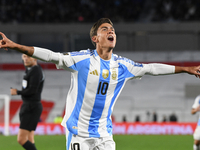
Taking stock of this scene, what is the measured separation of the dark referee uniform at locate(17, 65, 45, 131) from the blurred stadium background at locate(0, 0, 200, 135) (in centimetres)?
1344

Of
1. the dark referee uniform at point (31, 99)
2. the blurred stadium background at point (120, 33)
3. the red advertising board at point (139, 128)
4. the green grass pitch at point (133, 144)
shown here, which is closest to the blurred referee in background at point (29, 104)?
the dark referee uniform at point (31, 99)

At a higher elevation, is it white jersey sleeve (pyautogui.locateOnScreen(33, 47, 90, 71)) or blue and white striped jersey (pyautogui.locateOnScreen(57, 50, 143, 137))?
white jersey sleeve (pyautogui.locateOnScreen(33, 47, 90, 71))

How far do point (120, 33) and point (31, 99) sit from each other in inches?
608

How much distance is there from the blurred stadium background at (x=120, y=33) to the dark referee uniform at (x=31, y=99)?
13443 millimetres

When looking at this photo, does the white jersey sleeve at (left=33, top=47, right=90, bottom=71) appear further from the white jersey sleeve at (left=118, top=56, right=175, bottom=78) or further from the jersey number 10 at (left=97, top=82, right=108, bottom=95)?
the white jersey sleeve at (left=118, top=56, right=175, bottom=78)

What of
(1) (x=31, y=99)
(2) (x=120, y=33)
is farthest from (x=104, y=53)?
(2) (x=120, y=33)

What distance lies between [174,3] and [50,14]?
792cm

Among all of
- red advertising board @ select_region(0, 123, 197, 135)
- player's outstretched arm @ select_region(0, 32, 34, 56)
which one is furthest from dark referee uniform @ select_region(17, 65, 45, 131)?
red advertising board @ select_region(0, 123, 197, 135)

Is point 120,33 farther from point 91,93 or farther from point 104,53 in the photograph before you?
point 91,93

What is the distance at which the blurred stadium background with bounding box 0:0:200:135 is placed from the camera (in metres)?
19.9

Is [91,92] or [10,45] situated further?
[91,92]

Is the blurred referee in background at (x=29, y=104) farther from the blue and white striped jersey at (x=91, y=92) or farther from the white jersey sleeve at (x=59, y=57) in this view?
the white jersey sleeve at (x=59, y=57)

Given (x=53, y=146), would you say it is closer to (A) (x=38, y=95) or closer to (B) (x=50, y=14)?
→ (A) (x=38, y=95)

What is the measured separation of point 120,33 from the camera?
2052 cm
